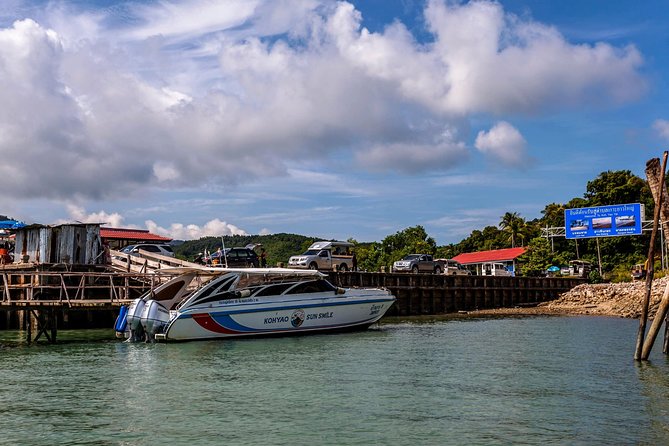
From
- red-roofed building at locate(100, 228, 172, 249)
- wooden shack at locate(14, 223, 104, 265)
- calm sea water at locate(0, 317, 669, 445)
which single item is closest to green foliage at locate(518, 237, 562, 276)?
red-roofed building at locate(100, 228, 172, 249)

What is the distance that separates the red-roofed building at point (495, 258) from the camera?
84.1 m

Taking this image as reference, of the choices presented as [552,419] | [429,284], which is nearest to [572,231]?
[429,284]

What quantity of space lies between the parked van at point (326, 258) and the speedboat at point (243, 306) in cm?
1154

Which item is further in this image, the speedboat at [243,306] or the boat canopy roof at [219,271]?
the boat canopy roof at [219,271]

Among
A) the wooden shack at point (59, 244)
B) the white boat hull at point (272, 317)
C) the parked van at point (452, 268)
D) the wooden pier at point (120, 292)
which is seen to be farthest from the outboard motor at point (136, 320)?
the parked van at point (452, 268)

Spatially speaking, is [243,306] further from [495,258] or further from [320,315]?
[495,258]

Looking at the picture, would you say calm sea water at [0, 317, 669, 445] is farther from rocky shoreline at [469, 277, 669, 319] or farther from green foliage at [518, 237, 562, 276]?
green foliage at [518, 237, 562, 276]

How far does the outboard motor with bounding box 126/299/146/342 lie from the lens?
2625 cm

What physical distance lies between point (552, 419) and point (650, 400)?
3328mm

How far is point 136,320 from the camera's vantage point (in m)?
26.2

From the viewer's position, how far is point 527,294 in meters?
61.0

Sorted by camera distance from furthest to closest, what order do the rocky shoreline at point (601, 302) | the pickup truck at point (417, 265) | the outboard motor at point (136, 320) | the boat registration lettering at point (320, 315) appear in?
the pickup truck at point (417, 265) → the rocky shoreline at point (601, 302) → the boat registration lettering at point (320, 315) → the outboard motor at point (136, 320)

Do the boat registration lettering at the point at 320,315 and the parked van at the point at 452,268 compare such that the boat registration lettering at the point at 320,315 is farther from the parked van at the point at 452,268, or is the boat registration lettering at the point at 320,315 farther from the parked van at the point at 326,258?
the parked van at the point at 452,268

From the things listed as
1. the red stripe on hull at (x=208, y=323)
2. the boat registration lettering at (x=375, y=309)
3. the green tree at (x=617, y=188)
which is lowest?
the red stripe on hull at (x=208, y=323)
